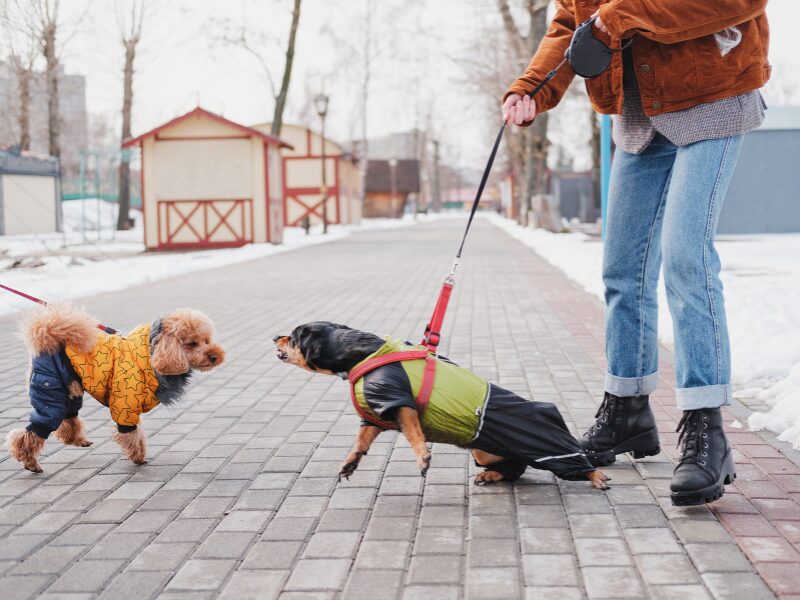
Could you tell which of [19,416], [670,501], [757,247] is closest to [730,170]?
[670,501]

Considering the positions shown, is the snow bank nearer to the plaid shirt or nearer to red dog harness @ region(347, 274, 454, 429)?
red dog harness @ region(347, 274, 454, 429)

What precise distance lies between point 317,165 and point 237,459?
Result: 149 feet

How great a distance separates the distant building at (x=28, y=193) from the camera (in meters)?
33.1

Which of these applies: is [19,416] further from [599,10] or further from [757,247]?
[757,247]

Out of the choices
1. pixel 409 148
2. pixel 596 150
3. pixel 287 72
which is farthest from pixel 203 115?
pixel 409 148

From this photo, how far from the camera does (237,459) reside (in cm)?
438

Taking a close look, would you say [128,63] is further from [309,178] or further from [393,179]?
[393,179]

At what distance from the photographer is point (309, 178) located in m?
48.8

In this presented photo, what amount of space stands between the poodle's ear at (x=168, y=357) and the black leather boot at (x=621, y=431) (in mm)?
1711

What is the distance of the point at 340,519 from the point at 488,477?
67cm

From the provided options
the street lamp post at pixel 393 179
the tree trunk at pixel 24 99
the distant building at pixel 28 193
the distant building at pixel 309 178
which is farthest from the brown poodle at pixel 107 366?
the street lamp post at pixel 393 179

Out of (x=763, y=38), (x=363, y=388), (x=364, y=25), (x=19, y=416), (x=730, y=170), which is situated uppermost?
(x=364, y=25)

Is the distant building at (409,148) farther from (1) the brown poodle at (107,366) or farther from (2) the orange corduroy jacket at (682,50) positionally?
(2) the orange corduroy jacket at (682,50)

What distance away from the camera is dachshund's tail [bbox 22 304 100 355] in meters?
3.94
